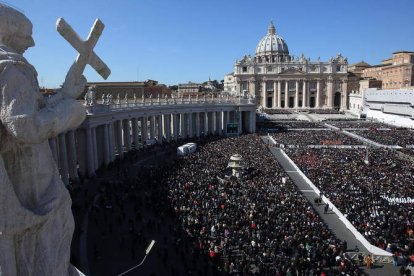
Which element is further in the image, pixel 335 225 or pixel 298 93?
pixel 298 93

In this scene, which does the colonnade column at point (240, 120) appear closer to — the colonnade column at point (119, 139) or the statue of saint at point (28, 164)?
the colonnade column at point (119, 139)

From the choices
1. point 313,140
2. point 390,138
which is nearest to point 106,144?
point 313,140

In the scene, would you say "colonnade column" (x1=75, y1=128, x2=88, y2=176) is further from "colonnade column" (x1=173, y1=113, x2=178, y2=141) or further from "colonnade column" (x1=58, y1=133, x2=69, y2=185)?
"colonnade column" (x1=173, y1=113, x2=178, y2=141)

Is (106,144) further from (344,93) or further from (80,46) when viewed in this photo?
(344,93)

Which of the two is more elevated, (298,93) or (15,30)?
(15,30)

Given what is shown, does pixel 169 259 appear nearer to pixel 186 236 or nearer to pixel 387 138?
pixel 186 236

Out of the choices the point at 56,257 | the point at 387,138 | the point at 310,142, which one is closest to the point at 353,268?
the point at 56,257

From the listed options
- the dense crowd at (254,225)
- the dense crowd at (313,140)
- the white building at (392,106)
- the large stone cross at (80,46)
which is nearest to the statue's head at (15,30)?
the large stone cross at (80,46)

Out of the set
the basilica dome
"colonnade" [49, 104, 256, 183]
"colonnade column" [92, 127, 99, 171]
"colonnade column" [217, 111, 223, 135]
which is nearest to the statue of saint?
"colonnade" [49, 104, 256, 183]
